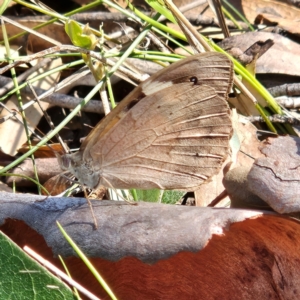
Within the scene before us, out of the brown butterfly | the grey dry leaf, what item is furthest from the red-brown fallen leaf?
the brown butterfly

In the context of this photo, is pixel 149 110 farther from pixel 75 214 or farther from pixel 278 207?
pixel 278 207

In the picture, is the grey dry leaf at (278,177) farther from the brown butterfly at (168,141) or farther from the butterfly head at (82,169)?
the butterfly head at (82,169)

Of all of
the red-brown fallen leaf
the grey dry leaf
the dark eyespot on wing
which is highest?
the dark eyespot on wing

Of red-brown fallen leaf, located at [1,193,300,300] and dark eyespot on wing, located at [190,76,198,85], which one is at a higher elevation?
dark eyespot on wing, located at [190,76,198,85]

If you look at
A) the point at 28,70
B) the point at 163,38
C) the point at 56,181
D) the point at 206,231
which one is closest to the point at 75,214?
the point at 206,231

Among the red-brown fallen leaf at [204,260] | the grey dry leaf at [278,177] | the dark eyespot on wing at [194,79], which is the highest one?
the dark eyespot on wing at [194,79]

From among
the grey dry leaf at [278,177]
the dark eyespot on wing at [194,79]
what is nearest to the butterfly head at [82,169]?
the dark eyespot on wing at [194,79]

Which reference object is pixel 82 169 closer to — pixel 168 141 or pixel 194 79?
pixel 168 141

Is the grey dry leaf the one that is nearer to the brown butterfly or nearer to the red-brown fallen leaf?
the red-brown fallen leaf
